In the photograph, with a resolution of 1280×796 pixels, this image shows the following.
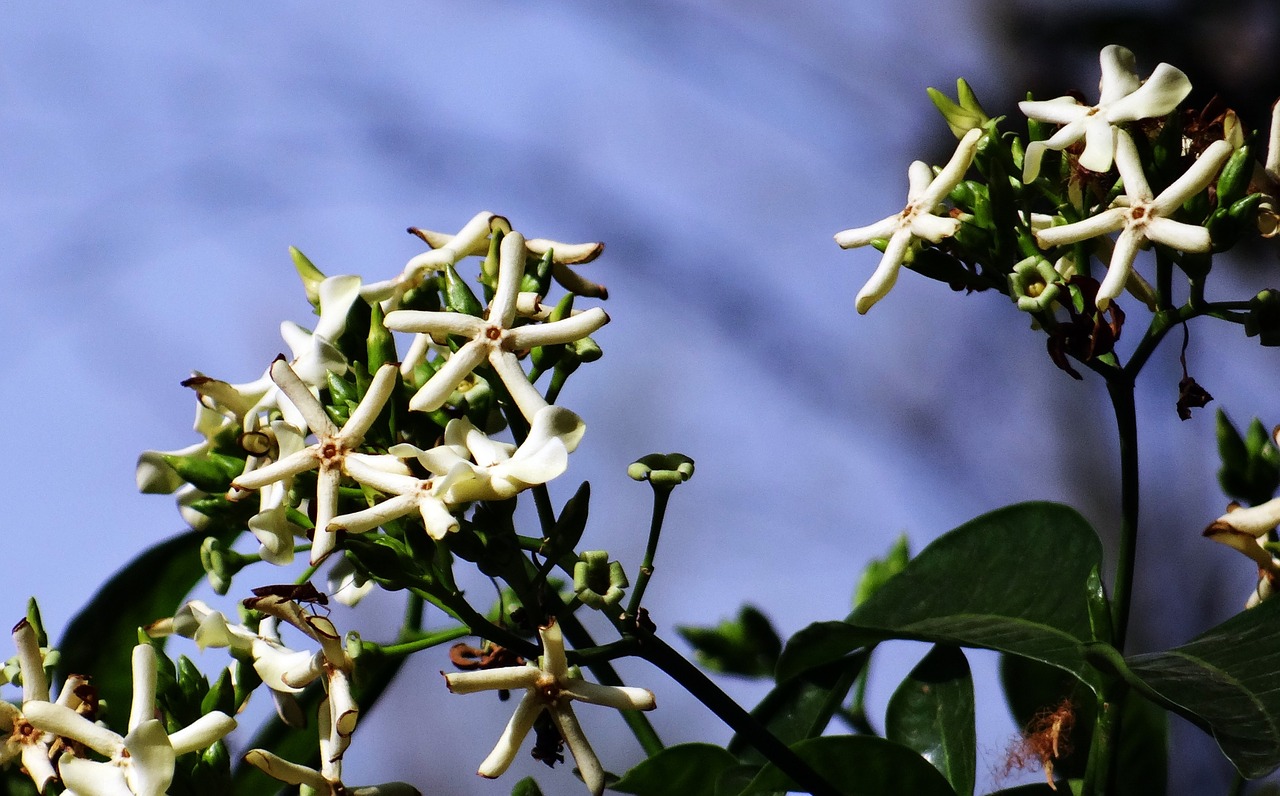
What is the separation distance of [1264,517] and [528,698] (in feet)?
1.77

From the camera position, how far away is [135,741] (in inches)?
29.4

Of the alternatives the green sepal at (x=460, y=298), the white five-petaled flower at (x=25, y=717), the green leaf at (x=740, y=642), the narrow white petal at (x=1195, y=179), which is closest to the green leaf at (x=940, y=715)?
the green leaf at (x=740, y=642)

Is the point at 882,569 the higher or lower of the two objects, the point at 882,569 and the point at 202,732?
the higher

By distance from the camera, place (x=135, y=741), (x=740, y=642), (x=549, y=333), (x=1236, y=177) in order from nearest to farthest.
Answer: (x=135, y=741) → (x=549, y=333) → (x=1236, y=177) → (x=740, y=642)

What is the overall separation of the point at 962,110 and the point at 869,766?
0.51 meters

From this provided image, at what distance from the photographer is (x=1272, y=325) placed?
943 millimetres

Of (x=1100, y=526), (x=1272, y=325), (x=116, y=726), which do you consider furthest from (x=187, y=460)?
(x=1100, y=526)

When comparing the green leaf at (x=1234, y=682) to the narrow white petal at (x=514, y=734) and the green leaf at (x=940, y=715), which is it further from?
the narrow white petal at (x=514, y=734)

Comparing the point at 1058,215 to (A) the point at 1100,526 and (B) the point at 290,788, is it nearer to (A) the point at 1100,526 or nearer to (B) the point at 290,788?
(B) the point at 290,788

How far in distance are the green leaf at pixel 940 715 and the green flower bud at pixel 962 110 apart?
44 centimetres

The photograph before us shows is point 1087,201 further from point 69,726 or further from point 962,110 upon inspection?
point 69,726

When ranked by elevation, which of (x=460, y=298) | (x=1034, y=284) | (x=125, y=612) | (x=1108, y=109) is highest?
(x=1108, y=109)

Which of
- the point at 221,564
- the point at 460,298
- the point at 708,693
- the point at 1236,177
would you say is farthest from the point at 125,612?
the point at 1236,177

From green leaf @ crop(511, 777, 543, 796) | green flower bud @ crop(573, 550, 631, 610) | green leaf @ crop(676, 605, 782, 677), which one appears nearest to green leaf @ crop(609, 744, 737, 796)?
green leaf @ crop(511, 777, 543, 796)
